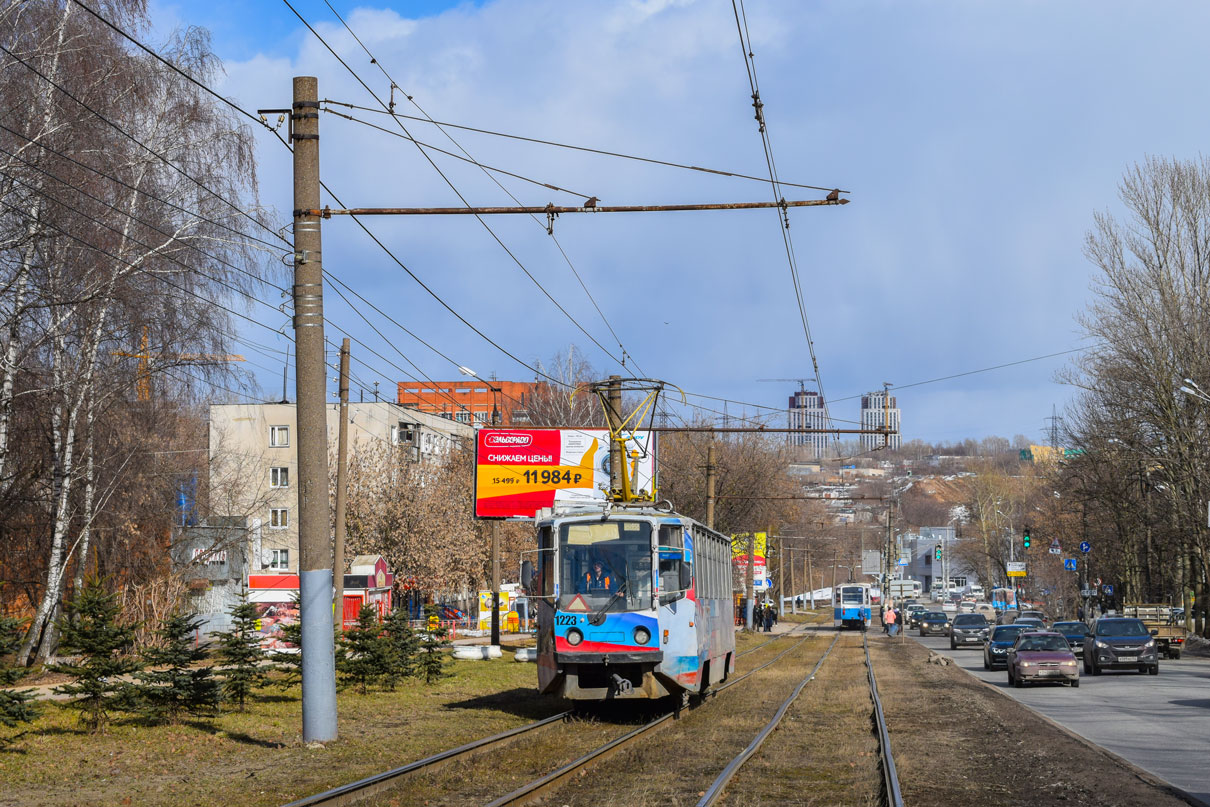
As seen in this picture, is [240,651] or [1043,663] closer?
[240,651]

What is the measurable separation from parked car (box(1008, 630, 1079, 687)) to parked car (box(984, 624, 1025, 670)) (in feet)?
24.0

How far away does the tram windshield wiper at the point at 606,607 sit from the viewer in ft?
57.9

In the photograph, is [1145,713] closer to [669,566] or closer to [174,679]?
[669,566]

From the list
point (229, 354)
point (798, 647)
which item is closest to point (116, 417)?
point (229, 354)

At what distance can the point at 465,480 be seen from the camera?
219 ft

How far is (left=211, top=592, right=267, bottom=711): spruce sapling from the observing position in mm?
17250

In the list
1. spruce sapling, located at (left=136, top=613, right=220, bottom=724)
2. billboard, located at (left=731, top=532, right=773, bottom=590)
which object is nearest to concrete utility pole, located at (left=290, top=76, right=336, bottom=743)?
spruce sapling, located at (left=136, top=613, right=220, bottom=724)

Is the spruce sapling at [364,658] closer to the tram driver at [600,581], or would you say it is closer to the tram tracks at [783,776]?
the tram driver at [600,581]

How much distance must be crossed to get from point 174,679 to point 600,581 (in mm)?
6032

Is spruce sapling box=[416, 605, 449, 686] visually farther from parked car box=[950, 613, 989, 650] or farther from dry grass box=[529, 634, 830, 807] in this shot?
parked car box=[950, 613, 989, 650]

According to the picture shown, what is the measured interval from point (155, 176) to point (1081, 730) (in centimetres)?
2121

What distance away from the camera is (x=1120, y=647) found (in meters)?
32.5

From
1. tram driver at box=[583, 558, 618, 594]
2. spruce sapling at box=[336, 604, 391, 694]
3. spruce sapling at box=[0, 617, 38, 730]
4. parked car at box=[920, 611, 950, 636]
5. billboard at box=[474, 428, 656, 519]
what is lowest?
parked car at box=[920, 611, 950, 636]

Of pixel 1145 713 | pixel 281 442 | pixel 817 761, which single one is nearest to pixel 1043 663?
pixel 1145 713
